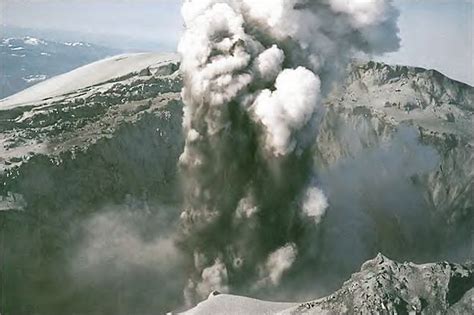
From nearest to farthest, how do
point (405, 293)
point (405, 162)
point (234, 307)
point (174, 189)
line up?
point (405, 293) → point (234, 307) → point (174, 189) → point (405, 162)

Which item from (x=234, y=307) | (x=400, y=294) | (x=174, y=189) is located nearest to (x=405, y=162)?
(x=174, y=189)

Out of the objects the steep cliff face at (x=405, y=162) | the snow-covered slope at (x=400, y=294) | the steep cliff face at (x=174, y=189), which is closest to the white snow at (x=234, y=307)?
the snow-covered slope at (x=400, y=294)

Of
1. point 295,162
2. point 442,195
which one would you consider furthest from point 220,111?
point 442,195

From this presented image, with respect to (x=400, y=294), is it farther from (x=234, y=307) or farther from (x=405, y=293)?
(x=234, y=307)

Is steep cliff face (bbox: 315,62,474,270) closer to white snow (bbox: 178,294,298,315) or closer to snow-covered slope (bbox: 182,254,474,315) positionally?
white snow (bbox: 178,294,298,315)

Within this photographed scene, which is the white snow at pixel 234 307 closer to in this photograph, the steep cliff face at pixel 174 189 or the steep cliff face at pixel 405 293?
the steep cliff face at pixel 405 293

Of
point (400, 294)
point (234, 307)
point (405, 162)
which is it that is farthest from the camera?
point (405, 162)
